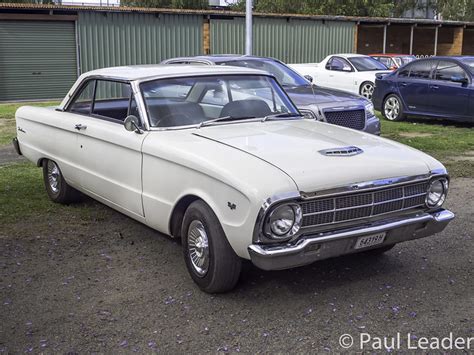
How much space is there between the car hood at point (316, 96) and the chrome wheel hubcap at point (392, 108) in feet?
14.8

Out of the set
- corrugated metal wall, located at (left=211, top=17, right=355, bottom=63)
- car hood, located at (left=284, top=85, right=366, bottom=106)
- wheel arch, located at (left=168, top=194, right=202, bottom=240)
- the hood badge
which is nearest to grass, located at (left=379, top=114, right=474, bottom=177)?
car hood, located at (left=284, top=85, right=366, bottom=106)

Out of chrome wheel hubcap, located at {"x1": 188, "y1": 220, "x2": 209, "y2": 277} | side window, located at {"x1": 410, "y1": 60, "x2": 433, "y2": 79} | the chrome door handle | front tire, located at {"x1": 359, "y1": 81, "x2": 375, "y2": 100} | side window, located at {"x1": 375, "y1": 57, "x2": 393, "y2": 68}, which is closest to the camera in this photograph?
chrome wheel hubcap, located at {"x1": 188, "y1": 220, "x2": 209, "y2": 277}

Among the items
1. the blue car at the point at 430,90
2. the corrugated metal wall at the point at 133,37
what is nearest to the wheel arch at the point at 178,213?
the blue car at the point at 430,90

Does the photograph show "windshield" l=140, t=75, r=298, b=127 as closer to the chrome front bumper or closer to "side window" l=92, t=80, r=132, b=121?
"side window" l=92, t=80, r=132, b=121

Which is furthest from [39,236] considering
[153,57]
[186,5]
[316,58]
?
[186,5]

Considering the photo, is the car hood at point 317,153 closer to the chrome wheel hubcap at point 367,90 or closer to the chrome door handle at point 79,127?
the chrome door handle at point 79,127

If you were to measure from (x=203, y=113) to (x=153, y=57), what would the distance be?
56.1 feet

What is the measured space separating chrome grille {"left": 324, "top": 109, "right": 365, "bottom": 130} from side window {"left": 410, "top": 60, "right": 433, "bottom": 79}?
489 cm

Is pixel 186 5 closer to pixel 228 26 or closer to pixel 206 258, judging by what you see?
pixel 228 26

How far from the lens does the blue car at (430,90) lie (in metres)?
12.5

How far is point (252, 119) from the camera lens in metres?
5.40

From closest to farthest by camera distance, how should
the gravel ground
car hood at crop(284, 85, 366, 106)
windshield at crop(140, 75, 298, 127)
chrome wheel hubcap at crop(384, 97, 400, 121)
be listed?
the gravel ground → windshield at crop(140, 75, 298, 127) → car hood at crop(284, 85, 366, 106) → chrome wheel hubcap at crop(384, 97, 400, 121)

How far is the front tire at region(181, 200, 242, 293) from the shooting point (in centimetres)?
419

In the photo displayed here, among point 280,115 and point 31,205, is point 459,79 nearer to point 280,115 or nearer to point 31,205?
point 280,115
